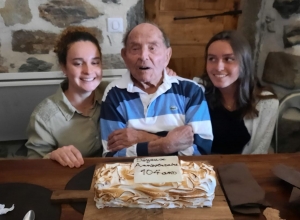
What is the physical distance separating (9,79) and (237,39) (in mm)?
1468

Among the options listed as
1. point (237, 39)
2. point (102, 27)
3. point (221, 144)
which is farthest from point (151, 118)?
point (102, 27)

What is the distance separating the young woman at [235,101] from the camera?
145 cm

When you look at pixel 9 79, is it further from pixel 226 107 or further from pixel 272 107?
pixel 272 107

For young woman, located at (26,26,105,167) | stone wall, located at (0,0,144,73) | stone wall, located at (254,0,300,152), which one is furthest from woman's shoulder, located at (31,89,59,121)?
stone wall, located at (254,0,300,152)

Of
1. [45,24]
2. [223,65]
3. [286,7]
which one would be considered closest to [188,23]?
[286,7]

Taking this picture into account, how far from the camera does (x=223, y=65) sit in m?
1.45

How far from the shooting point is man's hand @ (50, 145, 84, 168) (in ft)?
3.63

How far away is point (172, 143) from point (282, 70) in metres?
1.03

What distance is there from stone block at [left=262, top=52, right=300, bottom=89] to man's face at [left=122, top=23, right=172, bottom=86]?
0.84 meters

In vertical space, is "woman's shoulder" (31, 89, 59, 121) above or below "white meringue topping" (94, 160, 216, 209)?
above

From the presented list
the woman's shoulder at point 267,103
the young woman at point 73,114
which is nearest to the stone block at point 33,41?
the young woman at point 73,114

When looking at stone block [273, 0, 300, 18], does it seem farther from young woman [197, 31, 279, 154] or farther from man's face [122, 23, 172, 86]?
man's face [122, 23, 172, 86]

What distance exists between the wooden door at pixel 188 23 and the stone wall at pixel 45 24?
38 cm

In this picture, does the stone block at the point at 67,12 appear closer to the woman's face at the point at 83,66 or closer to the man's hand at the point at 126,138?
the woman's face at the point at 83,66
